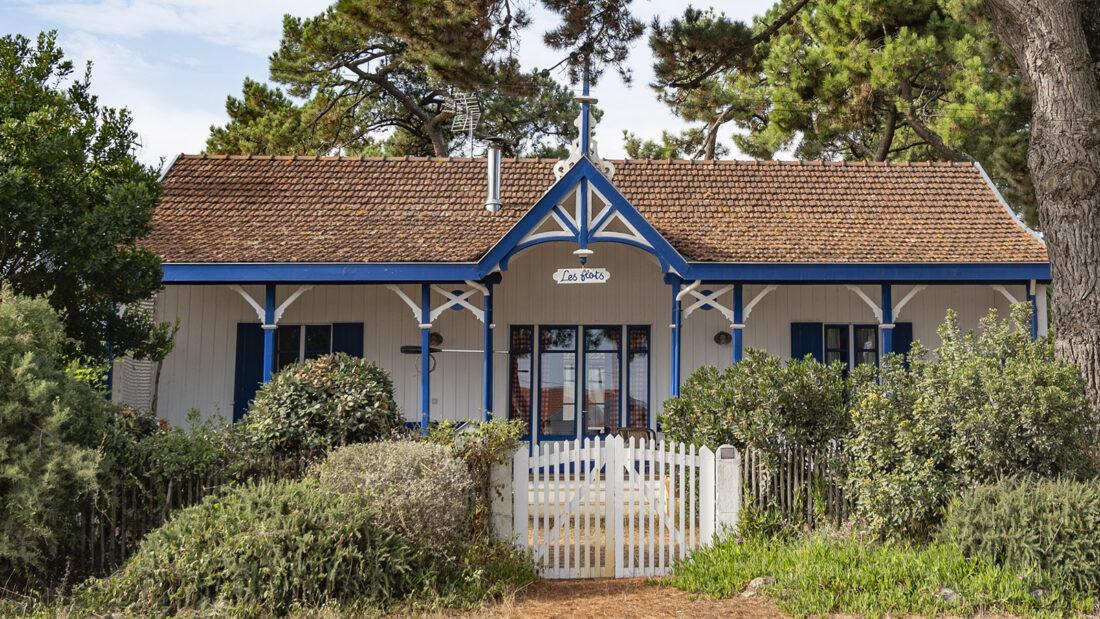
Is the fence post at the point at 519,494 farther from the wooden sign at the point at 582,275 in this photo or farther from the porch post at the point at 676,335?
the porch post at the point at 676,335

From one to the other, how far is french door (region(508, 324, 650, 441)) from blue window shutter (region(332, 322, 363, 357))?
240 cm

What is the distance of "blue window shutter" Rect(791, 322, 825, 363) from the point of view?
16453 millimetres

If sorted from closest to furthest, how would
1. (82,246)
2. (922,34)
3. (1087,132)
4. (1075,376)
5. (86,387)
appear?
(86,387), (1075,376), (82,246), (1087,132), (922,34)

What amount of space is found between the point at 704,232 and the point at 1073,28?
6133mm

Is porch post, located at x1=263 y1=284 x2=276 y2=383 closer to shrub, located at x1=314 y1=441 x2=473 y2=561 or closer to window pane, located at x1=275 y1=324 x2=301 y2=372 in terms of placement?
window pane, located at x1=275 y1=324 x2=301 y2=372

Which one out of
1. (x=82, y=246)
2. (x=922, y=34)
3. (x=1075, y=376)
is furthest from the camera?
(x=922, y=34)

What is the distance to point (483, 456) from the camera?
884cm

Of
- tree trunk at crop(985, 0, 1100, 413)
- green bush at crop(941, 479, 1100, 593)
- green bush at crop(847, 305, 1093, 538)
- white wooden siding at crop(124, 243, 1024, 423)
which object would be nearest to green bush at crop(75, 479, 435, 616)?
green bush at crop(847, 305, 1093, 538)

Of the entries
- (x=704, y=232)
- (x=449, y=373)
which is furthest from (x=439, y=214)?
(x=704, y=232)

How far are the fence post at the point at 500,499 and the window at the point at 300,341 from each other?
7.96 m

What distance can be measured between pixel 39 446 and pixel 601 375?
383 inches

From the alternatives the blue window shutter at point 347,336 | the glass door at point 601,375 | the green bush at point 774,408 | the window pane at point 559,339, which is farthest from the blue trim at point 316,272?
the green bush at point 774,408

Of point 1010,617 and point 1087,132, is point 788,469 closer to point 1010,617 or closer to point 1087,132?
point 1010,617

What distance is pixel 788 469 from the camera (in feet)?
30.9
